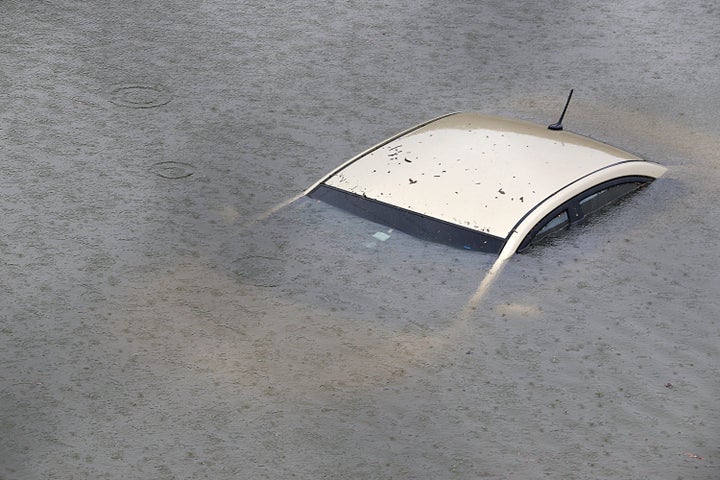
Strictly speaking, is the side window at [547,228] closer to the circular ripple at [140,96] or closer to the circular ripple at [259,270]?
the circular ripple at [259,270]

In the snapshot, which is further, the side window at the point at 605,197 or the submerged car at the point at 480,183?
the side window at the point at 605,197

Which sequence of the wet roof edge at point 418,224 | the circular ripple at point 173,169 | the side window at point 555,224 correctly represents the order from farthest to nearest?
the circular ripple at point 173,169 < the side window at point 555,224 < the wet roof edge at point 418,224

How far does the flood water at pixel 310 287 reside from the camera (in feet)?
23.9

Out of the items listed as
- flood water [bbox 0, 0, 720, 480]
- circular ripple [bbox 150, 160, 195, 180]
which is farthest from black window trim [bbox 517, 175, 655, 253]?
circular ripple [bbox 150, 160, 195, 180]

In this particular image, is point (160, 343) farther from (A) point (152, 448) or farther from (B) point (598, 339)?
(B) point (598, 339)

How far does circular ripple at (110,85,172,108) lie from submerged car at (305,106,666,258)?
3313 millimetres

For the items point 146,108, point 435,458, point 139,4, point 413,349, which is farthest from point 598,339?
point 139,4

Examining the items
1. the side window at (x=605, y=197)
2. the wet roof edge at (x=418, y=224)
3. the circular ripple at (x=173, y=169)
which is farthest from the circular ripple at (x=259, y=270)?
the side window at (x=605, y=197)

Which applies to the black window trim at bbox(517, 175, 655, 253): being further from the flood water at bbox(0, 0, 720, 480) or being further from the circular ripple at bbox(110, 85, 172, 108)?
the circular ripple at bbox(110, 85, 172, 108)

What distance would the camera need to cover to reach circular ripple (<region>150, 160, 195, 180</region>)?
1085cm

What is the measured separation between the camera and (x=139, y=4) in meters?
15.1

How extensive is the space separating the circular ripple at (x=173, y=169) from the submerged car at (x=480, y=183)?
65.3 inches

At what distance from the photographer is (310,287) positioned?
8.84 meters

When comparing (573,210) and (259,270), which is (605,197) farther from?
(259,270)
